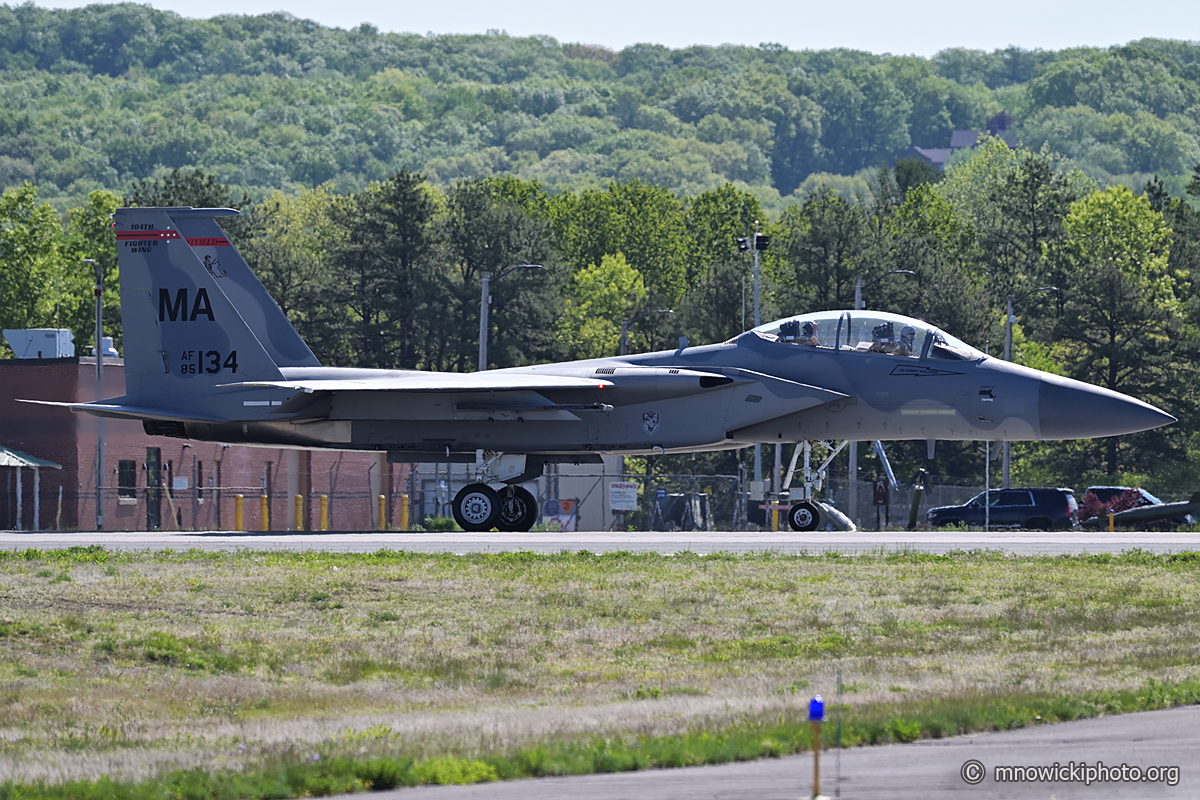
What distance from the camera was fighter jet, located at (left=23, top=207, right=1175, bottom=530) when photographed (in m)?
24.6

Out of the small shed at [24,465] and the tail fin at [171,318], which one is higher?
the tail fin at [171,318]

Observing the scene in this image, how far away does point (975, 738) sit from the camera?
9.15 metres

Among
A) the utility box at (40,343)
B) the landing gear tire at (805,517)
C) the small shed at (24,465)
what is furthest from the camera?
the utility box at (40,343)

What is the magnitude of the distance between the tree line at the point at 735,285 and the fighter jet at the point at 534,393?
36.8m

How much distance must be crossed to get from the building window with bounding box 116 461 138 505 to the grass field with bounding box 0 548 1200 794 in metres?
24.3

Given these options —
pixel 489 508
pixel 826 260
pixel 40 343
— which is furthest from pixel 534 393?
pixel 826 260

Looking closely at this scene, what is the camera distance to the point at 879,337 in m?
25.0

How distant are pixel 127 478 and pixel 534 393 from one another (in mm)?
22635

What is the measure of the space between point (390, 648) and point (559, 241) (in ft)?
278

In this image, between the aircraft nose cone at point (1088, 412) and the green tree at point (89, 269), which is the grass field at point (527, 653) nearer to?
the aircraft nose cone at point (1088, 412)

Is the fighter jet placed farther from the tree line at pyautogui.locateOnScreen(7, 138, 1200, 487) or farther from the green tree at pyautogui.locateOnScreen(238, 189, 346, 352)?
the green tree at pyautogui.locateOnScreen(238, 189, 346, 352)

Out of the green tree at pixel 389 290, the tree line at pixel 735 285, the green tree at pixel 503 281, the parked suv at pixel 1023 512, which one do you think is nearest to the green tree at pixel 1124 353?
the tree line at pixel 735 285

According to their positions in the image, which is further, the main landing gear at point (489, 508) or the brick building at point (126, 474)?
the brick building at point (126, 474)

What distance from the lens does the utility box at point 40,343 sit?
46.7 m
